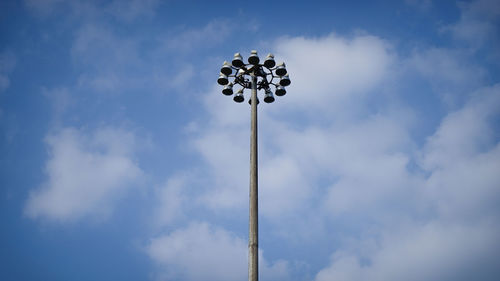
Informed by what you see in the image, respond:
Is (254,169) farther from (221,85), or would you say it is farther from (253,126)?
(221,85)

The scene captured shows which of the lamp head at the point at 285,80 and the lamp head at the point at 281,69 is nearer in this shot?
the lamp head at the point at 281,69

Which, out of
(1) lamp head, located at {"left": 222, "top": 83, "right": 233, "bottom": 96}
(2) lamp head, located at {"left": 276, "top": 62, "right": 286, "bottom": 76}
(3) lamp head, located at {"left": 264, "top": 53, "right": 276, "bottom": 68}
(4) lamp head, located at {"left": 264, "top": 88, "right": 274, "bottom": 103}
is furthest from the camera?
(1) lamp head, located at {"left": 222, "top": 83, "right": 233, "bottom": 96}

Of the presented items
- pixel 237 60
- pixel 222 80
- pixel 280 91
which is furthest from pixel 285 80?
pixel 222 80

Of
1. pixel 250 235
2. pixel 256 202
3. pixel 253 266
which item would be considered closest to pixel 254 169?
pixel 256 202

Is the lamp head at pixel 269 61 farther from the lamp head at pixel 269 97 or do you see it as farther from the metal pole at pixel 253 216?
the metal pole at pixel 253 216

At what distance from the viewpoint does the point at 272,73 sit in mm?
12758

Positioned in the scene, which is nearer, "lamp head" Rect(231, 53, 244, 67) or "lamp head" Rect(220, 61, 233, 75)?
"lamp head" Rect(231, 53, 244, 67)

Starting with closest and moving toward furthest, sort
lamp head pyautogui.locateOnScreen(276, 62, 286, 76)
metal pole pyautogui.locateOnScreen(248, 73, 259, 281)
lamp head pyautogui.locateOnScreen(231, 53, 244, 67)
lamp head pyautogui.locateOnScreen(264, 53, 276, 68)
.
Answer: metal pole pyautogui.locateOnScreen(248, 73, 259, 281) < lamp head pyautogui.locateOnScreen(231, 53, 244, 67) < lamp head pyautogui.locateOnScreen(264, 53, 276, 68) < lamp head pyautogui.locateOnScreen(276, 62, 286, 76)

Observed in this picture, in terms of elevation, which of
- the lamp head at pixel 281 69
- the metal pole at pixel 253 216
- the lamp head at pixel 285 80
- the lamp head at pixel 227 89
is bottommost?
the metal pole at pixel 253 216

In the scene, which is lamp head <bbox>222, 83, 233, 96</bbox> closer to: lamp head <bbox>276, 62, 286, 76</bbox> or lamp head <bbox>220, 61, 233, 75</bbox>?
lamp head <bbox>220, 61, 233, 75</bbox>

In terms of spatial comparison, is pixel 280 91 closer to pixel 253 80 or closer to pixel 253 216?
pixel 253 80

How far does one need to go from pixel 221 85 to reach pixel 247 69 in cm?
104

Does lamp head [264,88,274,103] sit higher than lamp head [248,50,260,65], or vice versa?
lamp head [248,50,260,65]

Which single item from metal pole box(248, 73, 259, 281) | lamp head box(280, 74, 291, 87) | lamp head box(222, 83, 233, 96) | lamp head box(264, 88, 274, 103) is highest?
lamp head box(280, 74, 291, 87)
